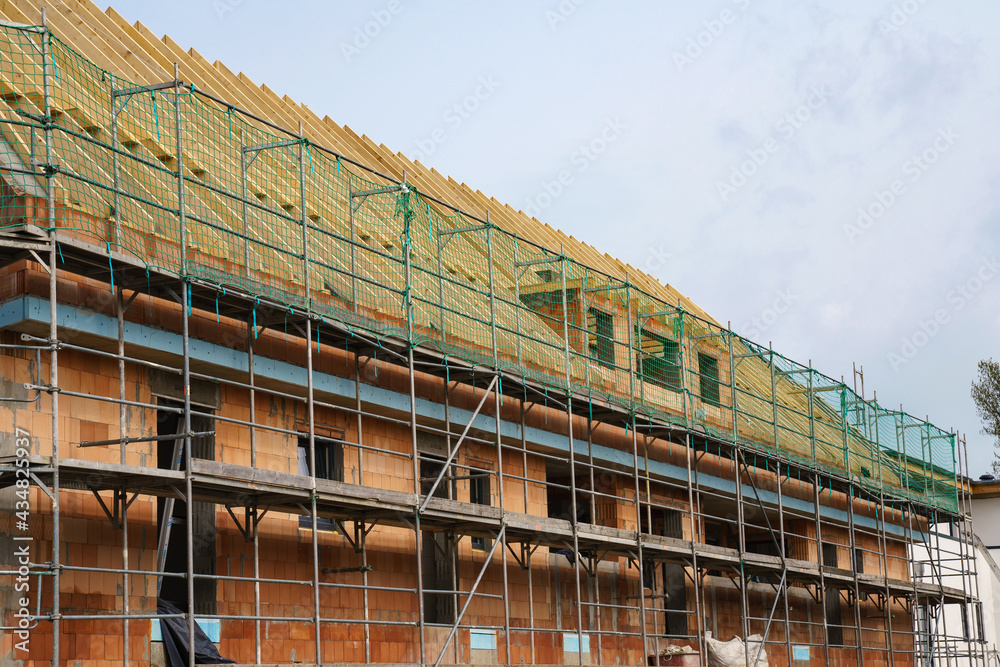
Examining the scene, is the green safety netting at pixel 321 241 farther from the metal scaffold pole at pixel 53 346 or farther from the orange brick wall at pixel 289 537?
the orange brick wall at pixel 289 537

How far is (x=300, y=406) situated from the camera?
49.5 ft

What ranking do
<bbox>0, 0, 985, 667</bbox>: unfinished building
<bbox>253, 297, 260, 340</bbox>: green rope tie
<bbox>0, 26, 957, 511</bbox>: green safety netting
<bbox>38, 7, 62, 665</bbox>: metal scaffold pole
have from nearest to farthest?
<bbox>38, 7, 62, 665</bbox>: metal scaffold pole, <bbox>0, 0, 985, 667</bbox>: unfinished building, <bbox>0, 26, 957, 511</bbox>: green safety netting, <bbox>253, 297, 260, 340</bbox>: green rope tie

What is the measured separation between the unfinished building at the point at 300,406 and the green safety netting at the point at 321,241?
0.18ft

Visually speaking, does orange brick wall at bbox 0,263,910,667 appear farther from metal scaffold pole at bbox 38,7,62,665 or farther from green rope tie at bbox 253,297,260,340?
metal scaffold pole at bbox 38,7,62,665

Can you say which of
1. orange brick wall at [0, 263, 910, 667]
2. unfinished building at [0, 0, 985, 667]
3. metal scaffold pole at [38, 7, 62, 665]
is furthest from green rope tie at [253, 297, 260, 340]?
metal scaffold pole at [38, 7, 62, 665]

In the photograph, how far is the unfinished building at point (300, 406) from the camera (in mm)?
11859

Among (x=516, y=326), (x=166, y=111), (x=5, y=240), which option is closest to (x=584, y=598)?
(x=516, y=326)

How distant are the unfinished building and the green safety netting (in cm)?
5

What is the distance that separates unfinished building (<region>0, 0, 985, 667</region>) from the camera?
38.9 feet

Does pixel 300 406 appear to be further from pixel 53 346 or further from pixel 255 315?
pixel 53 346

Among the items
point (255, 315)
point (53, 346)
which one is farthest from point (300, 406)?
point (53, 346)

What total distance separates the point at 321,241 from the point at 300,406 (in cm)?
209

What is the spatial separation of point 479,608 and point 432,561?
1010 millimetres

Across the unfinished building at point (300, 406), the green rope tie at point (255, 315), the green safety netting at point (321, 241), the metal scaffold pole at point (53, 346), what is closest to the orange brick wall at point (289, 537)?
the unfinished building at point (300, 406)
